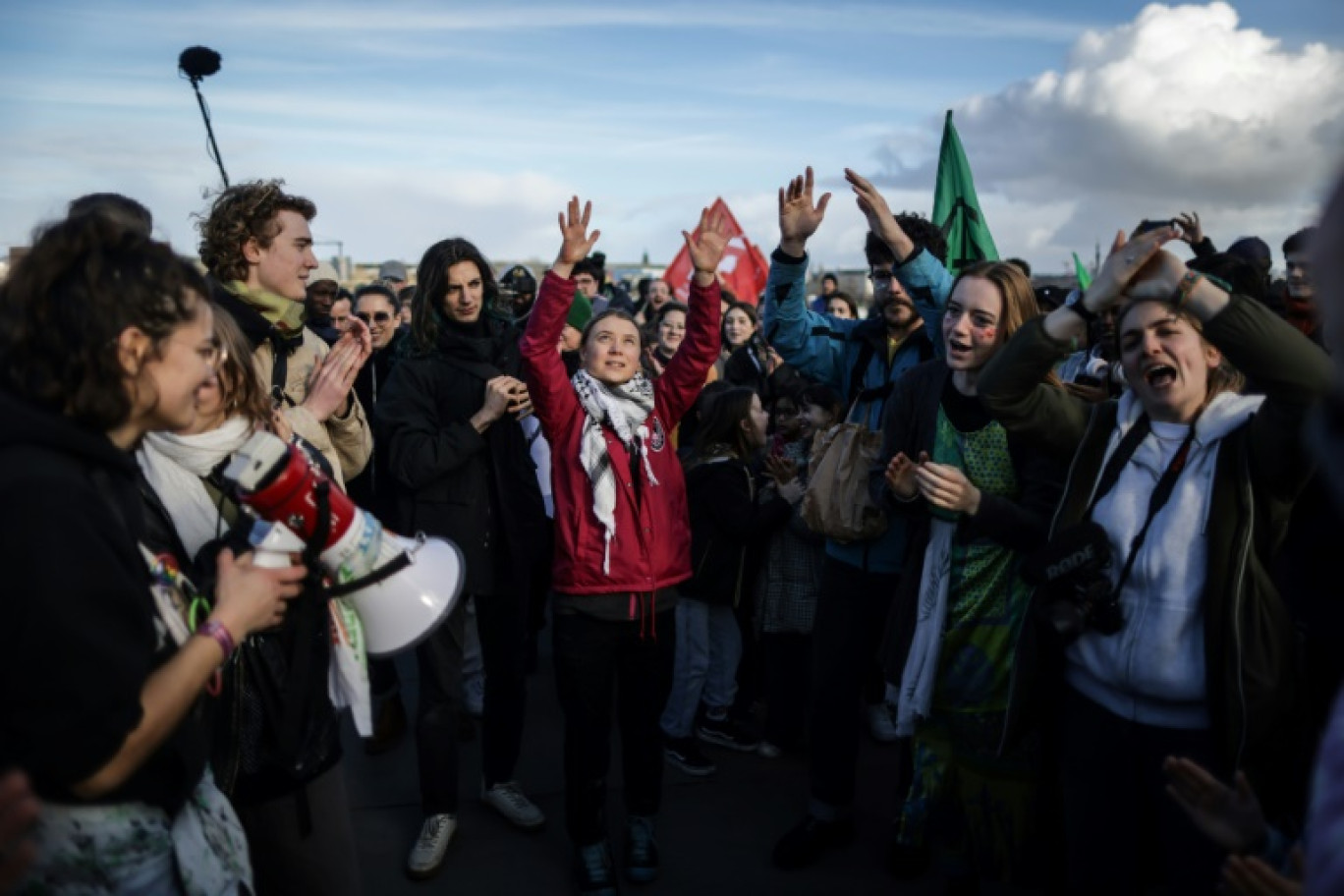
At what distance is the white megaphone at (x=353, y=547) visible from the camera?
6.80ft

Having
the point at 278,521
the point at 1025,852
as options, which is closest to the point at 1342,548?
the point at 1025,852

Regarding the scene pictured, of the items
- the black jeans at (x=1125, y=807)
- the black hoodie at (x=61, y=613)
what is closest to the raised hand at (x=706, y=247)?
the black jeans at (x=1125, y=807)

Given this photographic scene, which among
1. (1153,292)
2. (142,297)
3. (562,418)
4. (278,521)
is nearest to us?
(142,297)

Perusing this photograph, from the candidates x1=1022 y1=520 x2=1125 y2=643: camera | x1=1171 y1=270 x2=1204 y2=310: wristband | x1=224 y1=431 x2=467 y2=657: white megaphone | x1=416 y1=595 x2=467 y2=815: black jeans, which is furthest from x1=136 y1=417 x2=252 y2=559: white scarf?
x1=1171 y1=270 x2=1204 y2=310: wristband

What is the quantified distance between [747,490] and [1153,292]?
2.58 m

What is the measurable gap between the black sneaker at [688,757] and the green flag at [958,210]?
2678 millimetres

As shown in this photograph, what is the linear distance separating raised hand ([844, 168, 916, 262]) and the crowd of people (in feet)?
0.07

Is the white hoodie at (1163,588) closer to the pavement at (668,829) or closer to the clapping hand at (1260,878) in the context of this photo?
the clapping hand at (1260,878)

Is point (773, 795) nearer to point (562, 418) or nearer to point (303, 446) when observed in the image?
point (562, 418)

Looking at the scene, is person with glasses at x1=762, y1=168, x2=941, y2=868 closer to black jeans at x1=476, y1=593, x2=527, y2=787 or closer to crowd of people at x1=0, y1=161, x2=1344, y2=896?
crowd of people at x1=0, y1=161, x2=1344, y2=896

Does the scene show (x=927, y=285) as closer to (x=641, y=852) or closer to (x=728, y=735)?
(x=641, y=852)

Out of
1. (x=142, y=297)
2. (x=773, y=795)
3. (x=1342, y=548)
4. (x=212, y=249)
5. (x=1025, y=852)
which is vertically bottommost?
(x=773, y=795)

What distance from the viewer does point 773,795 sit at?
4.74 meters

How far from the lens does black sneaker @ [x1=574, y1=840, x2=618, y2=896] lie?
3803 mm
